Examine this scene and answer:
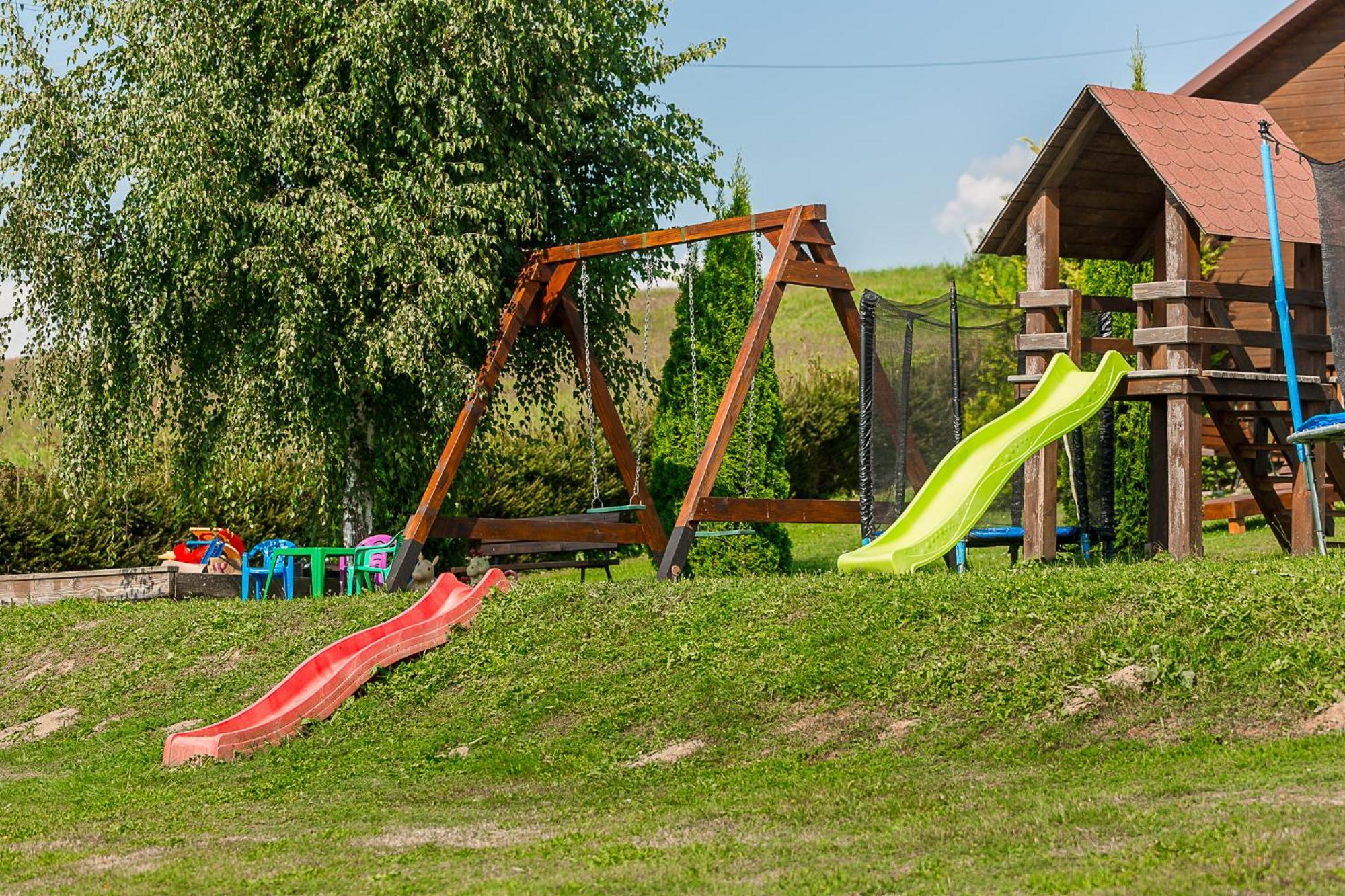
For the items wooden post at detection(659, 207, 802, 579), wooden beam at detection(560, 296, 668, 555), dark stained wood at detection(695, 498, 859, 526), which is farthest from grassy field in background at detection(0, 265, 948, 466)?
wooden post at detection(659, 207, 802, 579)

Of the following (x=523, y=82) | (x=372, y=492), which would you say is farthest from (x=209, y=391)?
(x=523, y=82)

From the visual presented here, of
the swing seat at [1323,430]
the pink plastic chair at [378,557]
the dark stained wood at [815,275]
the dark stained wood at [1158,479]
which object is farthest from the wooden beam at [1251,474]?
the pink plastic chair at [378,557]

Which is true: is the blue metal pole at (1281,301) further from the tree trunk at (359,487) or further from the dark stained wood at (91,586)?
the dark stained wood at (91,586)

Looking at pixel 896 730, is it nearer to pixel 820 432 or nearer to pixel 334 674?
pixel 334 674

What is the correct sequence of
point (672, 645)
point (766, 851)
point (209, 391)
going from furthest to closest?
1. point (209, 391)
2. point (672, 645)
3. point (766, 851)

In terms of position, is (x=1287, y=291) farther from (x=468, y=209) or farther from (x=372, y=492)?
(x=372, y=492)

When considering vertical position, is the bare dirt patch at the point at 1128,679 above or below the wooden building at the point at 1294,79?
below

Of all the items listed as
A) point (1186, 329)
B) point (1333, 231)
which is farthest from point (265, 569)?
point (1333, 231)

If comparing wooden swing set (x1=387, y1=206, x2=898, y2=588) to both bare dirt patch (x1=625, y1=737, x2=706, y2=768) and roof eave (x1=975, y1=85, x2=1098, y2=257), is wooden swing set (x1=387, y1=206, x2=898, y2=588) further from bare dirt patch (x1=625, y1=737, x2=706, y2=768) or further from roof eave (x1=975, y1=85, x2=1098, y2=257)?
bare dirt patch (x1=625, y1=737, x2=706, y2=768)

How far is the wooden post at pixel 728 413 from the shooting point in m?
11.1

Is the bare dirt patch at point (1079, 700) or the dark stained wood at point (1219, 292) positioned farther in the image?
the dark stained wood at point (1219, 292)

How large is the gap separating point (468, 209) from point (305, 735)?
5.90 meters

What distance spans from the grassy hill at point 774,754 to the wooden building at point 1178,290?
1879mm

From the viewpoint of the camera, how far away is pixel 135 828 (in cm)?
707
